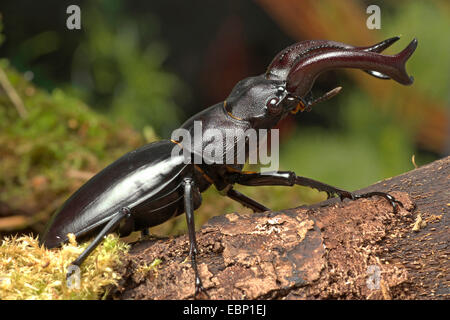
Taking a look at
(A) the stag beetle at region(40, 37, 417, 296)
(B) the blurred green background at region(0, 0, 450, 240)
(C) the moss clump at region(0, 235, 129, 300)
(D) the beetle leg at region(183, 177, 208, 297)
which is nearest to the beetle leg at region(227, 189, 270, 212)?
(A) the stag beetle at region(40, 37, 417, 296)

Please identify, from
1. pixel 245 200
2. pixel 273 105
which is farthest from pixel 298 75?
pixel 245 200

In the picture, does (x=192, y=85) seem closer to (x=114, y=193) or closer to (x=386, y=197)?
(x=114, y=193)

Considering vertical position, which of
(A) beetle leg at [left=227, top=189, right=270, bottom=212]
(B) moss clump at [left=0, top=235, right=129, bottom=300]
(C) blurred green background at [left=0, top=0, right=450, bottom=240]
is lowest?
(B) moss clump at [left=0, top=235, right=129, bottom=300]

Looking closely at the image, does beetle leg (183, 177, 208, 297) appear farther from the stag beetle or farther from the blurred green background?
the blurred green background

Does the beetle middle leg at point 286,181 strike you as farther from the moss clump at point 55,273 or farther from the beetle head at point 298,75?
the moss clump at point 55,273

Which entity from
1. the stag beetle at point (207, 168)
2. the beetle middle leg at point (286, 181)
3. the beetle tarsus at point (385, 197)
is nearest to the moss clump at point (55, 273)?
the stag beetle at point (207, 168)
